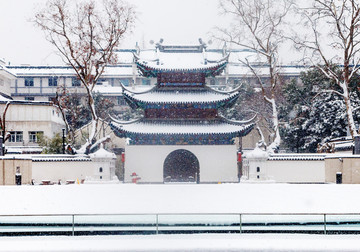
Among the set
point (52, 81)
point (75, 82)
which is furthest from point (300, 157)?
point (52, 81)

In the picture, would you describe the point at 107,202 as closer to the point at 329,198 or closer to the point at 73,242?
the point at 73,242

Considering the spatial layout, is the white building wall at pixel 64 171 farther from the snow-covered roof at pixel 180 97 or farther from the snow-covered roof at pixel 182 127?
the snow-covered roof at pixel 180 97

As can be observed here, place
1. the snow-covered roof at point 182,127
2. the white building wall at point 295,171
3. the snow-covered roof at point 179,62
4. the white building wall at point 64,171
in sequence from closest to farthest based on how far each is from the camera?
the white building wall at point 295,171, the white building wall at point 64,171, the snow-covered roof at point 182,127, the snow-covered roof at point 179,62

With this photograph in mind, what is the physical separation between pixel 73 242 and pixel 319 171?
70.6 ft

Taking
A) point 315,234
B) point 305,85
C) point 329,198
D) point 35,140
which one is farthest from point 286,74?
point 315,234

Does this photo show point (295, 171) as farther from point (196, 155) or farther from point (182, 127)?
point (182, 127)

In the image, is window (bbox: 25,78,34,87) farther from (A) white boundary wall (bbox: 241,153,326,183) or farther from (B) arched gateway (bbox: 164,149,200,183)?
(A) white boundary wall (bbox: 241,153,326,183)

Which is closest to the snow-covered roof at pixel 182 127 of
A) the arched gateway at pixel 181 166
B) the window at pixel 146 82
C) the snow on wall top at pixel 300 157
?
the arched gateway at pixel 181 166

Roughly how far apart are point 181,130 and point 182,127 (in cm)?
37

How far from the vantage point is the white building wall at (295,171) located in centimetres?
3281

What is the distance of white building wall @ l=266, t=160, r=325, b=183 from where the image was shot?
32812mm

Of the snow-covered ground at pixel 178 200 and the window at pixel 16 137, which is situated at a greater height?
the window at pixel 16 137

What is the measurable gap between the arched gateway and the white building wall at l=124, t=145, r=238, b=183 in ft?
2.54

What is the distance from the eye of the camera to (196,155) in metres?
33.7
